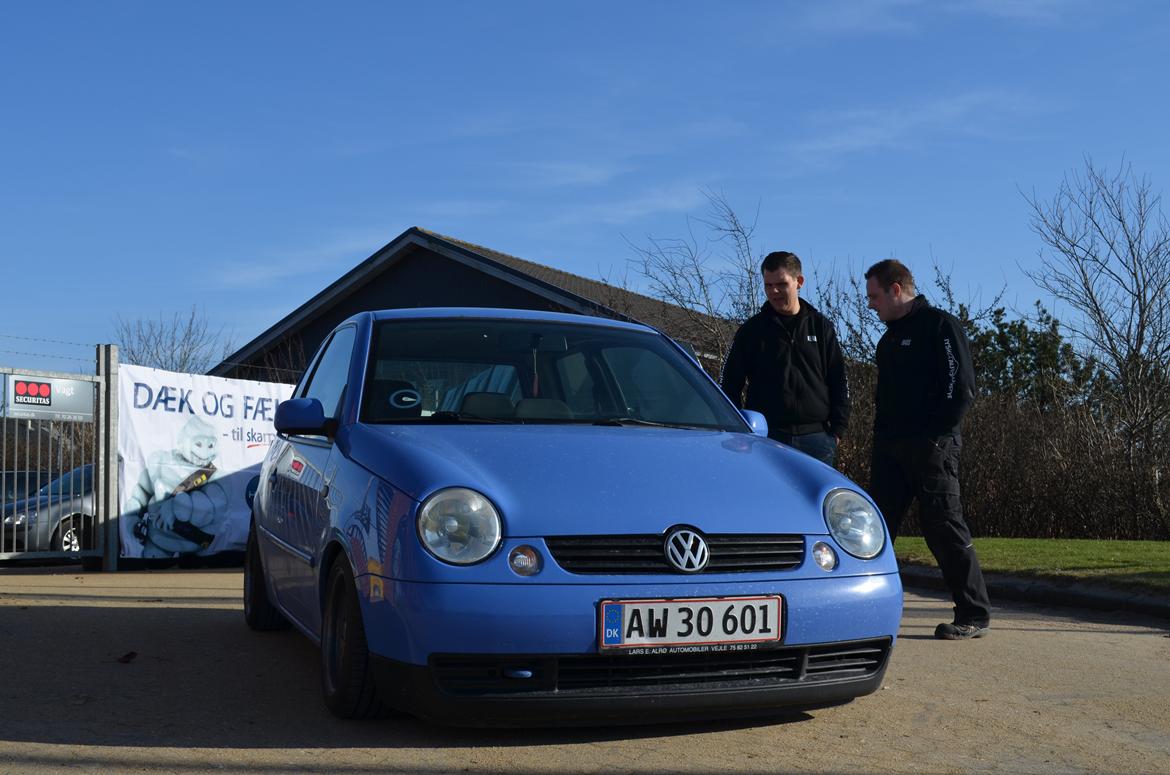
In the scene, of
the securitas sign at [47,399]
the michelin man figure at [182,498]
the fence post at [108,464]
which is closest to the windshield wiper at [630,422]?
the securitas sign at [47,399]

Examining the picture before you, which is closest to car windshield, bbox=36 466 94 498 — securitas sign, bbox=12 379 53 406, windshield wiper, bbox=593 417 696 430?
securitas sign, bbox=12 379 53 406

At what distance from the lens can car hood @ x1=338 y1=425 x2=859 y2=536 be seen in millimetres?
3924

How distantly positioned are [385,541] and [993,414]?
14.9 meters

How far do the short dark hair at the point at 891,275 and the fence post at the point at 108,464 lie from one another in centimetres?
746

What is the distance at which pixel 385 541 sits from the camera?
154 inches

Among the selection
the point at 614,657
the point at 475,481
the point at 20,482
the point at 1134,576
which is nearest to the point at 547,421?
the point at 475,481

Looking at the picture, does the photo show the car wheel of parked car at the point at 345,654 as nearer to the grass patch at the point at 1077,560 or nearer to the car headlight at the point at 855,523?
the car headlight at the point at 855,523

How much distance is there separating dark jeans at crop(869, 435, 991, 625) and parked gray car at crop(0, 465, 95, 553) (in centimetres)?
766

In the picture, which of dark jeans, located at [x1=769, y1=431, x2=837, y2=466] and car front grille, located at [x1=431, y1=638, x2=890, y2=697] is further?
dark jeans, located at [x1=769, y1=431, x2=837, y2=466]

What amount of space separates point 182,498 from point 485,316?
24.7ft

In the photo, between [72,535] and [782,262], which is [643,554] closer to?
[782,262]

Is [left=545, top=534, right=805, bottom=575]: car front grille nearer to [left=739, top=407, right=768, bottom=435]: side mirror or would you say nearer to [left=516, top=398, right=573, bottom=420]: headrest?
[left=516, top=398, right=573, bottom=420]: headrest

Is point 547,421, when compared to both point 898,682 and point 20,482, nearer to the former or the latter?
point 898,682

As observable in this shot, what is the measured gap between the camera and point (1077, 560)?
1036 centimetres
